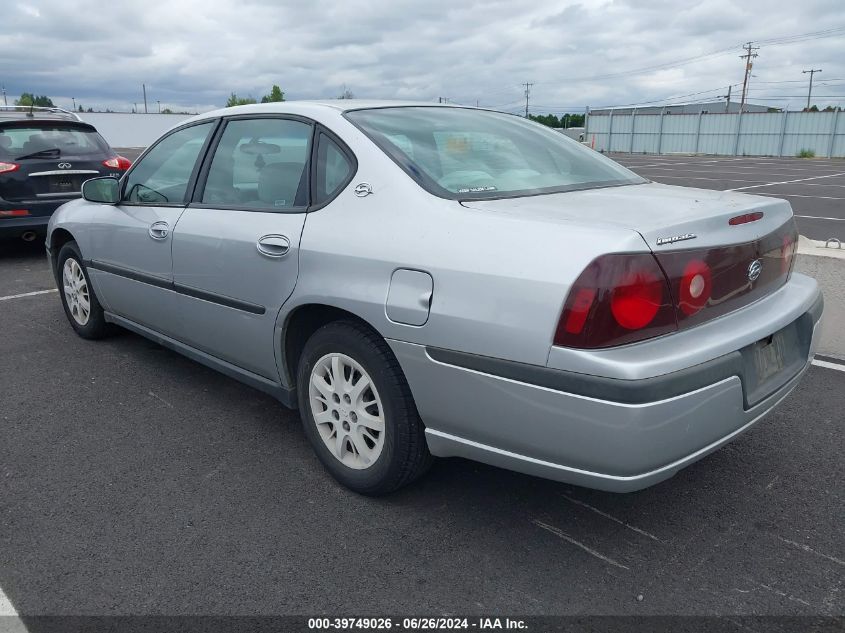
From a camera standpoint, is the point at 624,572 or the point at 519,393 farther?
the point at 624,572

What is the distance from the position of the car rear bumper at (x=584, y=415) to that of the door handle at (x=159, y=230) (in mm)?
1778

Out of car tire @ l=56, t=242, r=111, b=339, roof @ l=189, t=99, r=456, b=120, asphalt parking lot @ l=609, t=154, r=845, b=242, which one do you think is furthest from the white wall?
roof @ l=189, t=99, r=456, b=120

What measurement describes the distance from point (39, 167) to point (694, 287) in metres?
7.61

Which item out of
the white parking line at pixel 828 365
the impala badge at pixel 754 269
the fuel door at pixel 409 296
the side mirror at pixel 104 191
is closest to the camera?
the fuel door at pixel 409 296

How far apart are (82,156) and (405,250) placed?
23.1 ft

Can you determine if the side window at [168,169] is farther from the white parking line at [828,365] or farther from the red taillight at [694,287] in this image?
the white parking line at [828,365]

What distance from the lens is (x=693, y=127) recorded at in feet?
158

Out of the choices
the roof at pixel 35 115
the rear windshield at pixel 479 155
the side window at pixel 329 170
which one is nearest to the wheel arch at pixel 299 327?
the side window at pixel 329 170

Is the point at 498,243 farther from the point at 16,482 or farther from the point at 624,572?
the point at 16,482

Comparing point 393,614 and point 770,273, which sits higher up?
point 770,273

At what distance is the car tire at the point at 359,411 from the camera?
8.61 feet

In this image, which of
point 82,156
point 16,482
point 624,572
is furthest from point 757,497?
point 82,156

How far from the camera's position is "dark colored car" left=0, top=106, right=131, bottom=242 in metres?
7.66

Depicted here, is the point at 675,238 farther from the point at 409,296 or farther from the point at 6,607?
the point at 6,607
